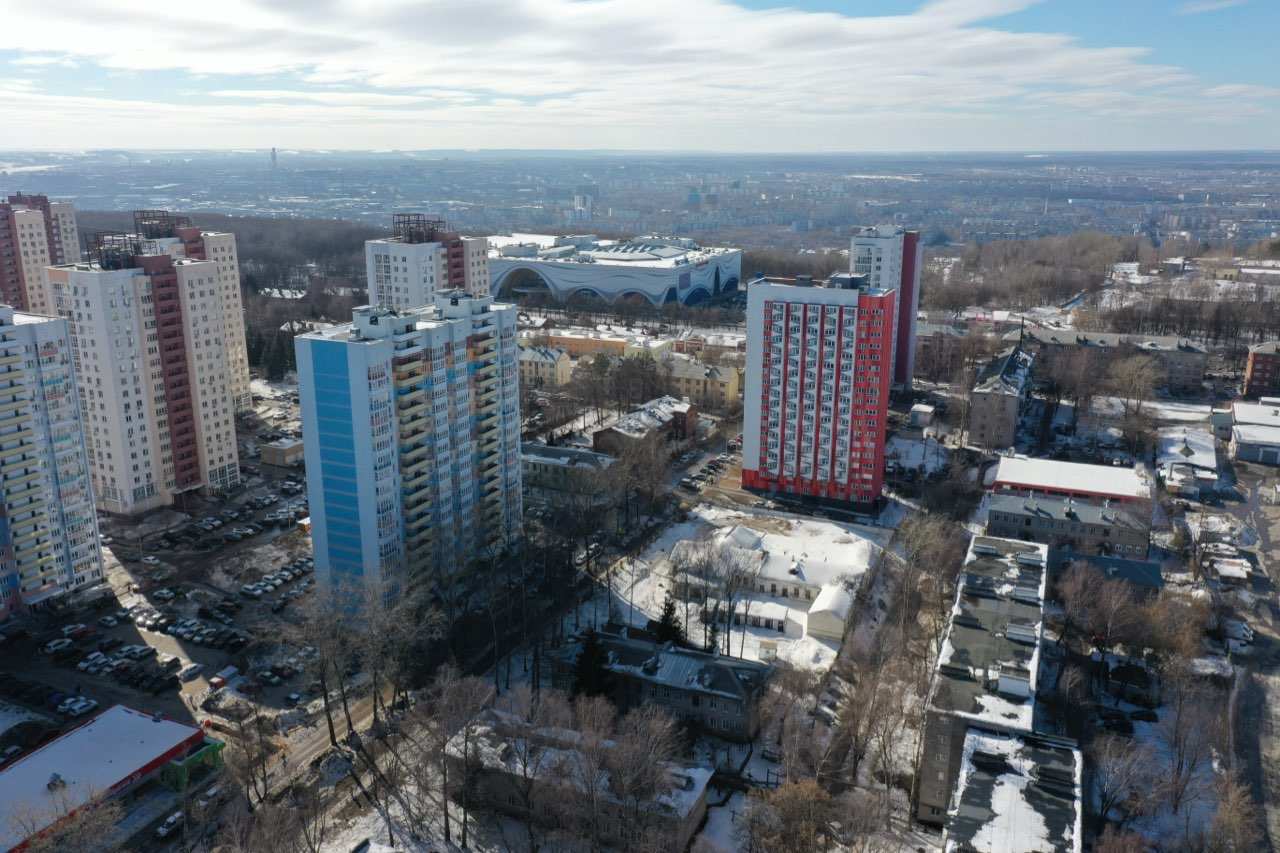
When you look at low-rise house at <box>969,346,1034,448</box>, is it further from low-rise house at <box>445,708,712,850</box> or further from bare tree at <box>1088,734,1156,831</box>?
low-rise house at <box>445,708,712,850</box>

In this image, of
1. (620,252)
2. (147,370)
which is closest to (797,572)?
(147,370)

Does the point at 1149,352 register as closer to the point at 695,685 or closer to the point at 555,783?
the point at 695,685

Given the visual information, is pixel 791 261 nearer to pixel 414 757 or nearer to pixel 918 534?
pixel 918 534

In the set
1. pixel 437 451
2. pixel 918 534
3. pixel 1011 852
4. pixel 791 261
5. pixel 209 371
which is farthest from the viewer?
pixel 791 261

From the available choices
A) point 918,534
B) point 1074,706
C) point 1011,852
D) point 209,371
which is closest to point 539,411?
point 209,371

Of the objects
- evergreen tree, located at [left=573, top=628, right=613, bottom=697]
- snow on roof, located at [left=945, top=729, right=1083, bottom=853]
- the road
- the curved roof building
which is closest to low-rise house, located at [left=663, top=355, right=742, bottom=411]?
the road

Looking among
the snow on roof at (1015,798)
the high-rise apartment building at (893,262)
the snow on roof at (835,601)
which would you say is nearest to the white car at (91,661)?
the snow on roof at (835,601)
